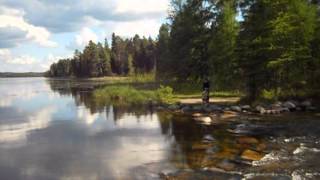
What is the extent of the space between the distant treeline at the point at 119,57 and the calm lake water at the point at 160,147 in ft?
345

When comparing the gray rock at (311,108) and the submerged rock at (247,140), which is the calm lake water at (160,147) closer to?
the submerged rock at (247,140)

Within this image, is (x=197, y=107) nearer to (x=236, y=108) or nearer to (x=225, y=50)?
(x=236, y=108)

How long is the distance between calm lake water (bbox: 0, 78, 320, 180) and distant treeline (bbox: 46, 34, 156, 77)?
4143 inches

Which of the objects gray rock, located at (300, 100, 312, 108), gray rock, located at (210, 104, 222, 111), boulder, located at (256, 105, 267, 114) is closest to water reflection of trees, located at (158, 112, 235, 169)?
gray rock, located at (210, 104, 222, 111)

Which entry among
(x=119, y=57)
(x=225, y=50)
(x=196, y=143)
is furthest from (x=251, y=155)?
(x=119, y=57)

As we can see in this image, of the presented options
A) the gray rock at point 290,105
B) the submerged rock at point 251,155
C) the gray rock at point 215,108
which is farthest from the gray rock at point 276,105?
the submerged rock at point 251,155

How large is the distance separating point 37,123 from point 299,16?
22.1 metres

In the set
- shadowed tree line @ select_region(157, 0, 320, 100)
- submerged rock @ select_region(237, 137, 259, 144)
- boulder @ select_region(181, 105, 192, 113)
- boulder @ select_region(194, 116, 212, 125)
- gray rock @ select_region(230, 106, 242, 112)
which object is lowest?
submerged rock @ select_region(237, 137, 259, 144)

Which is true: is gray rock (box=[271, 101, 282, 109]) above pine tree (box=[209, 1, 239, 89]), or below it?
below

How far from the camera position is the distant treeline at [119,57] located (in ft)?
461

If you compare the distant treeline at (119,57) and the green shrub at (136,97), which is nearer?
the green shrub at (136,97)

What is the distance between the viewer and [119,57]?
16000 cm

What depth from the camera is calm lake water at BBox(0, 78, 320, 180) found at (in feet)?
54.8

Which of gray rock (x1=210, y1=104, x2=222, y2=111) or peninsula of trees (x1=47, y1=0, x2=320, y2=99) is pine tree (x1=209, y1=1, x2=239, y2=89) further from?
gray rock (x1=210, y1=104, x2=222, y2=111)
